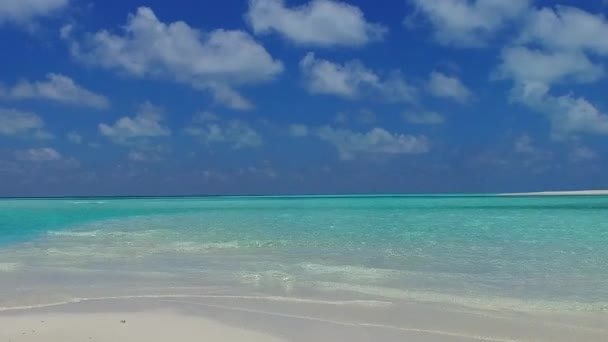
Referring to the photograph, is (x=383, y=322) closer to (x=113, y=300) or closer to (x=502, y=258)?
(x=113, y=300)

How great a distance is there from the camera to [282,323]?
684 centimetres

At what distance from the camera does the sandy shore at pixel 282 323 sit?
20.4 ft

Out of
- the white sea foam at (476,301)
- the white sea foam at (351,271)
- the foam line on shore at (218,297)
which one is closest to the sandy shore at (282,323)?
the foam line on shore at (218,297)

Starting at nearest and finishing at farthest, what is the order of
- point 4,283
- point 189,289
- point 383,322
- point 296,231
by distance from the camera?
point 383,322
point 189,289
point 4,283
point 296,231

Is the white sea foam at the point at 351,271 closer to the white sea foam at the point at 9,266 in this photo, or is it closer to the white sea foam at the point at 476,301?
the white sea foam at the point at 476,301

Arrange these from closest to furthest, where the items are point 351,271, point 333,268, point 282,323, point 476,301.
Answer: point 282,323 < point 476,301 < point 351,271 < point 333,268

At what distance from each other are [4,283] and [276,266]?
4.72 m

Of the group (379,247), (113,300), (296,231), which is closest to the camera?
(113,300)

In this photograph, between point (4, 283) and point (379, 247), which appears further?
point (379, 247)

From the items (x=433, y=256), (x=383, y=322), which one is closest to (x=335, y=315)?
(x=383, y=322)

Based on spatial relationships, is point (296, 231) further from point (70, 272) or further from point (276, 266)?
point (70, 272)

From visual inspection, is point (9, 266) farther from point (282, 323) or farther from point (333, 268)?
point (282, 323)

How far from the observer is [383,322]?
6.86 m

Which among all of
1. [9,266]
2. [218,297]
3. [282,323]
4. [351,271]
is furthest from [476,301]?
[9,266]
